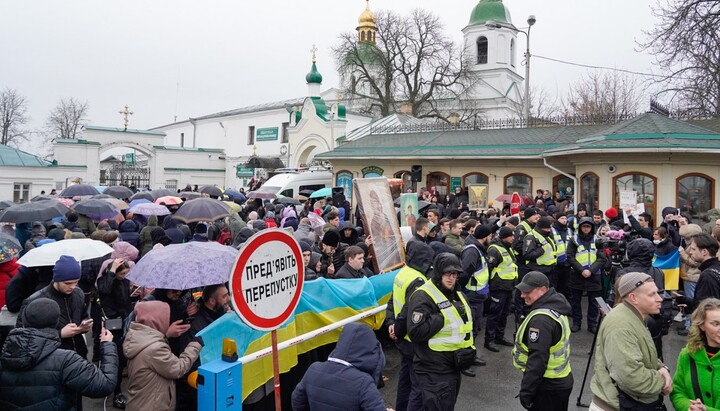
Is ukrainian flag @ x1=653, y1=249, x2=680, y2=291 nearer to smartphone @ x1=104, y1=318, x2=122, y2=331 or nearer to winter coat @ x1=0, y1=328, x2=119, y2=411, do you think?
smartphone @ x1=104, y1=318, x2=122, y2=331

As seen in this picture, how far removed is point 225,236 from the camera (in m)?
11.3

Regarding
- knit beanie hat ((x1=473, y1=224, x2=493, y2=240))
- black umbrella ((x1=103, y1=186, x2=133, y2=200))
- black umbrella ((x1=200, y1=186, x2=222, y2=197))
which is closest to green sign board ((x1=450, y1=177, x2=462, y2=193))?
black umbrella ((x1=200, y1=186, x2=222, y2=197))

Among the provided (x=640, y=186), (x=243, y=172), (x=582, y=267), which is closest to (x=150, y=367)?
(x=582, y=267)

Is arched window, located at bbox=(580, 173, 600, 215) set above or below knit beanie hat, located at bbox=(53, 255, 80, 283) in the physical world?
above

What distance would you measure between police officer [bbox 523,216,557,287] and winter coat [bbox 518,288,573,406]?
4422 mm

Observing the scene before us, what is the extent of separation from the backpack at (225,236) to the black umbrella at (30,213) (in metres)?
3.09

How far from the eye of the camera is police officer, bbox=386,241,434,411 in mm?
5270

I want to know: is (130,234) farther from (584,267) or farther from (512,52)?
(512,52)

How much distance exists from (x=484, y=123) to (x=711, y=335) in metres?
21.7

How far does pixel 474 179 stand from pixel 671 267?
1450cm

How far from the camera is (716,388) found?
3.67 metres

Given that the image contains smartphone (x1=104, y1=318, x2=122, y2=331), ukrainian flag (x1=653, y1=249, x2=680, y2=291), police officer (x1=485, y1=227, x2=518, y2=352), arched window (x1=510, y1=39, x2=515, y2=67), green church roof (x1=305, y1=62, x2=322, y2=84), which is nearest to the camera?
smartphone (x1=104, y1=318, x2=122, y2=331)

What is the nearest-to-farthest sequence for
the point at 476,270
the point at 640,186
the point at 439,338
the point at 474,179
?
the point at 439,338
the point at 476,270
the point at 640,186
the point at 474,179

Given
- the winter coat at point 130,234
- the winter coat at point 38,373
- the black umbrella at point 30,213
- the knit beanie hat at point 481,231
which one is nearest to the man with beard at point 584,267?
the knit beanie hat at point 481,231
